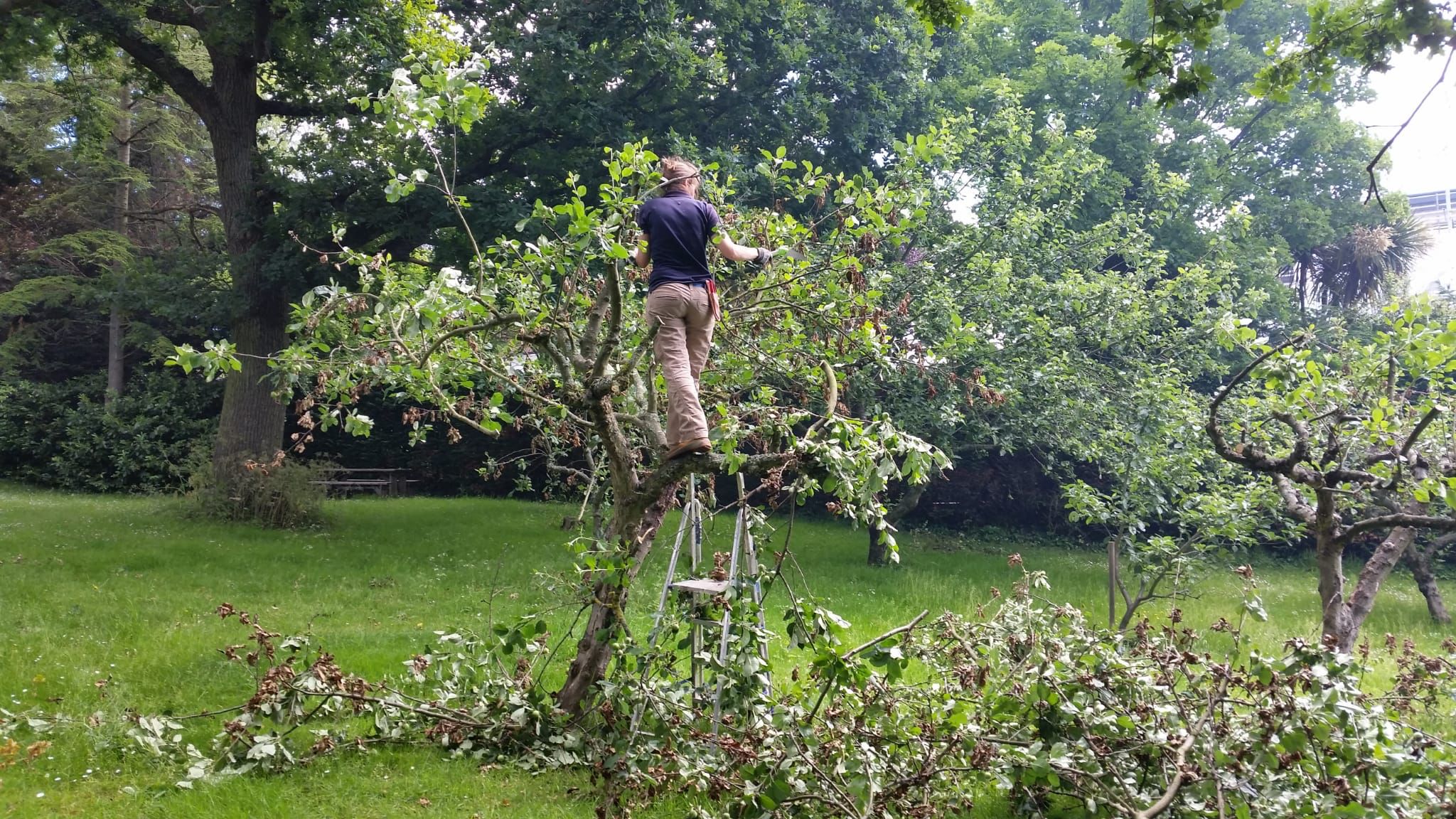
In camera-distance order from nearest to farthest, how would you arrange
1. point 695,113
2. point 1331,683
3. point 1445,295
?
point 1331,683 < point 695,113 < point 1445,295

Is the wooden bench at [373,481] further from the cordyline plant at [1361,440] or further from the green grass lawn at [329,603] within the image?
the cordyline plant at [1361,440]

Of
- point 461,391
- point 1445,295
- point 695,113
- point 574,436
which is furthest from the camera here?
point 1445,295

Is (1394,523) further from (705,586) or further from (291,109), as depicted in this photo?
(291,109)

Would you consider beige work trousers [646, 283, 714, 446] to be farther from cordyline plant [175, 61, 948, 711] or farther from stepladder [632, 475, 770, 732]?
stepladder [632, 475, 770, 732]

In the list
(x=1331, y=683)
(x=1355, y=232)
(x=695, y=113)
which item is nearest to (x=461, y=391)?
(x=695, y=113)

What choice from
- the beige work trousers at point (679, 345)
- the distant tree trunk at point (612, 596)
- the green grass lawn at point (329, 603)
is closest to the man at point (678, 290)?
the beige work trousers at point (679, 345)

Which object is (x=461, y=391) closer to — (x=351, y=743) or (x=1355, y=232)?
(x=351, y=743)

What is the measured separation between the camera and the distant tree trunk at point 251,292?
12.6m

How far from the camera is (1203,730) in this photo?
346cm

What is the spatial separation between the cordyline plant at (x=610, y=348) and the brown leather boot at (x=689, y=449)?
4 centimetres

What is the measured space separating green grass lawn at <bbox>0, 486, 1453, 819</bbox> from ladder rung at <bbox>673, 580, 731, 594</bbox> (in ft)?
3.25

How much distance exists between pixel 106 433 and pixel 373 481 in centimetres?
562

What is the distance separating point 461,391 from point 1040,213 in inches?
283

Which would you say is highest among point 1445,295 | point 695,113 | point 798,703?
point 695,113
